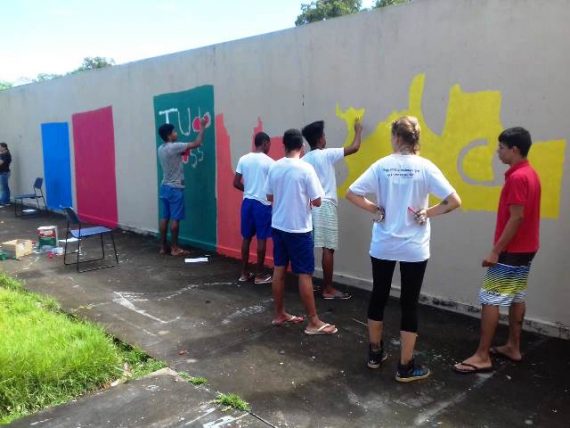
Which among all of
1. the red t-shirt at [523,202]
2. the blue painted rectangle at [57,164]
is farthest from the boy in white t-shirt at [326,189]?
the blue painted rectangle at [57,164]

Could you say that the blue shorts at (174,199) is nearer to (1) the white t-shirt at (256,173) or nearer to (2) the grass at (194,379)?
(1) the white t-shirt at (256,173)

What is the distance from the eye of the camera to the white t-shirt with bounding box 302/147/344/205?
4.91 meters

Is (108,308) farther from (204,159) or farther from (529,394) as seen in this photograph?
(529,394)

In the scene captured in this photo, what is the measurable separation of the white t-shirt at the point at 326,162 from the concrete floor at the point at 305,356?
120 cm

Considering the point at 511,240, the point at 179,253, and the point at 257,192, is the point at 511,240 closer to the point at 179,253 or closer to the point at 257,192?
the point at 257,192

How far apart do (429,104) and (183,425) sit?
3.48 m

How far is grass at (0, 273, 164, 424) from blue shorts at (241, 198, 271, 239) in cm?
204

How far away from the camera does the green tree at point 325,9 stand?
27.8 m

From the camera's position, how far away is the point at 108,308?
5.05 meters

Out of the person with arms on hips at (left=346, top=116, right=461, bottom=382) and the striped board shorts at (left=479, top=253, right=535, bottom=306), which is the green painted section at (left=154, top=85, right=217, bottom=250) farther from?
the striped board shorts at (left=479, top=253, right=535, bottom=306)

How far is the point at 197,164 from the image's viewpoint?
7469 millimetres

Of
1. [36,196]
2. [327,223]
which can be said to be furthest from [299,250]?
[36,196]

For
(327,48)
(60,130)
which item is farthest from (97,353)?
(60,130)

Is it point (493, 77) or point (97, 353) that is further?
point (493, 77)
